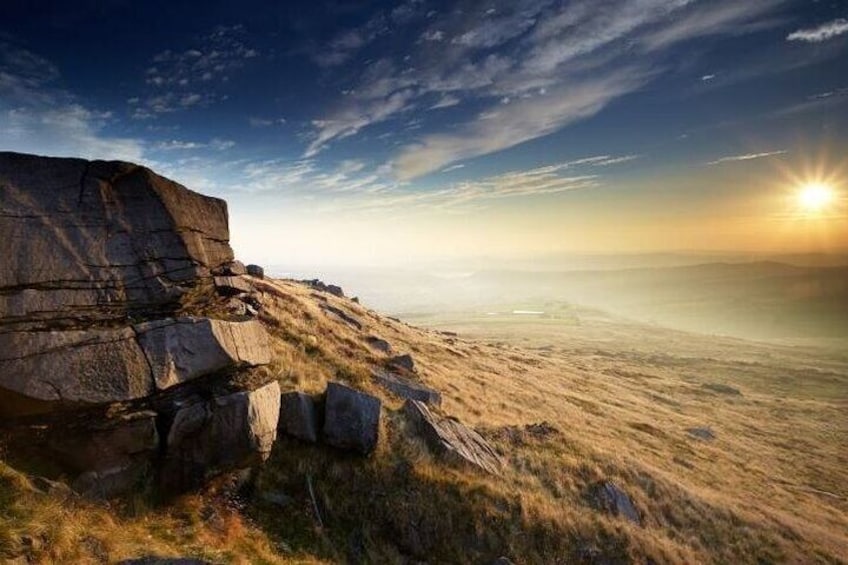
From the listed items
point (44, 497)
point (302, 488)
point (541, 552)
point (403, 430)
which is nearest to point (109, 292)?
point (44, 497)

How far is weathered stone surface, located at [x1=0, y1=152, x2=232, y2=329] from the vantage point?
43.4 ft

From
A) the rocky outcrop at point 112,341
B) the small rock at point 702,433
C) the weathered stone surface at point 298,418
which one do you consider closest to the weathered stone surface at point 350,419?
the weathered stone surface at point 298,418

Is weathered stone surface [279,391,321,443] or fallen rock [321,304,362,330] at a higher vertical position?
fallen rock [321,304,362,330]

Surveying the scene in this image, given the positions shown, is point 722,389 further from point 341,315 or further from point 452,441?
point 452,441

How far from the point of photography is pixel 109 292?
14836 mm

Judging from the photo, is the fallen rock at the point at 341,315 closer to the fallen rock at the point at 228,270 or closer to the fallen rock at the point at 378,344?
the fallen rock at the point at 378,344

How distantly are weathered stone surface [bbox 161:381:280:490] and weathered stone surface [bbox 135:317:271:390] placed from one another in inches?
48.0

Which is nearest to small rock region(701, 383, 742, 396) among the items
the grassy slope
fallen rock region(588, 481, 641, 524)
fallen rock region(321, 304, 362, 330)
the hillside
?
the grassy slope

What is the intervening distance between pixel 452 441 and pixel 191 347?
1234cm

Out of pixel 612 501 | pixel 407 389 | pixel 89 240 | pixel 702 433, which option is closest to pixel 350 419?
pixel 407 389

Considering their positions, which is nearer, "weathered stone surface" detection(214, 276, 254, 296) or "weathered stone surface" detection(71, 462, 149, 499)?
"weathered stone surface" detection(71, 462, 149, 499)

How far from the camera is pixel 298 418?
18.1 m

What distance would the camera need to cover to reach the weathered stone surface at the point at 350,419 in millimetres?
18109

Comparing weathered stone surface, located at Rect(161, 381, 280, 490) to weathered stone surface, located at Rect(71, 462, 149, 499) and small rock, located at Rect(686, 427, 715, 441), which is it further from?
small rock, located at Rect(686, 427, 715, 441)
